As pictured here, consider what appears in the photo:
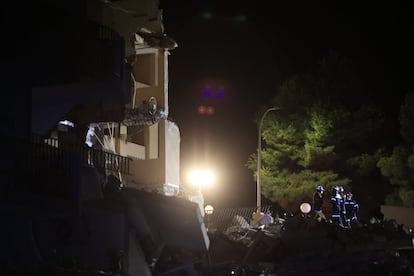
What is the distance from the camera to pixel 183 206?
56.6 ft

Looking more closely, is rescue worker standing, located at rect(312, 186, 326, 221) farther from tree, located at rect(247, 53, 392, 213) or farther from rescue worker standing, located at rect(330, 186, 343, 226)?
tree, located at rect(247, 53, 392, 213)

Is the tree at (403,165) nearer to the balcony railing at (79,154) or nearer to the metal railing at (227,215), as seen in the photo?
the metal railing at (227,215)

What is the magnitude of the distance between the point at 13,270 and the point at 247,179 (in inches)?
1476

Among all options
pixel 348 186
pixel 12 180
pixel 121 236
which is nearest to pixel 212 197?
pixel 348 186

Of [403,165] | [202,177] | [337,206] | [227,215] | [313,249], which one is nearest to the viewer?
[313,249]

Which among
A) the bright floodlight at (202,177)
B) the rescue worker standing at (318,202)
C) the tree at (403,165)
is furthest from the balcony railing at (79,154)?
the tree at (403,165)

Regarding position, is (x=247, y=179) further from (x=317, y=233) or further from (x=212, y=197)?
(x=317, y=233)

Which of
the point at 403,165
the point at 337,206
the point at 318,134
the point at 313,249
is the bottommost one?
the point at 313,249

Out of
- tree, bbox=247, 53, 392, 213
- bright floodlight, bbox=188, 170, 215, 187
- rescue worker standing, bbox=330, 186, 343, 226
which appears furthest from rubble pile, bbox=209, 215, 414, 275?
tree, bbox=247, 53, 392, 213

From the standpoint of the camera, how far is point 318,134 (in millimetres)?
35969

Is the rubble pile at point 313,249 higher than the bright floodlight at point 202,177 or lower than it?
lower

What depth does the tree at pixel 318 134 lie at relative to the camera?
119 feet

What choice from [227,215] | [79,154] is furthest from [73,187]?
[227,215]

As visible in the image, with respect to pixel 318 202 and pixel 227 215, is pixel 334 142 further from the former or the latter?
pixel 318 202
